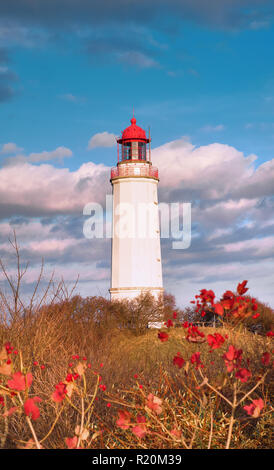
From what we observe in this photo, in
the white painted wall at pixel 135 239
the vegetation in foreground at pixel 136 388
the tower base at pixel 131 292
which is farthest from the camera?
the white painted wall at pixel 135 239

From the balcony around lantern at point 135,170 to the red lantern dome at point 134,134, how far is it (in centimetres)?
146

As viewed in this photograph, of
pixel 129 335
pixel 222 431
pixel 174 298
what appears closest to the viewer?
pixel 222 431

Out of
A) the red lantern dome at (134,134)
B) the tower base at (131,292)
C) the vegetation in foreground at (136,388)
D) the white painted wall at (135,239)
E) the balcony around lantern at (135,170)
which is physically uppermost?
the red lantern dome at (134,134)

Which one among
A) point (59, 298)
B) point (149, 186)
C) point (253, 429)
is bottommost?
point (253, 429)

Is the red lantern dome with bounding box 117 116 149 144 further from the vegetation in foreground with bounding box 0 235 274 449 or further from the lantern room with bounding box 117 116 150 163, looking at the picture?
the vegetation in foreground with bounding box 0 235 274 449

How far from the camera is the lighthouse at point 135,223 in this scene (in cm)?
2533

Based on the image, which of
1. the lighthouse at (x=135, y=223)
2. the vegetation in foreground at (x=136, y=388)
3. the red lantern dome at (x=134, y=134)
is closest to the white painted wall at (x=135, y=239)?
the lighthouse at (x=135, y=223)

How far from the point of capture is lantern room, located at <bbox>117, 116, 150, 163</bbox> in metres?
26.8

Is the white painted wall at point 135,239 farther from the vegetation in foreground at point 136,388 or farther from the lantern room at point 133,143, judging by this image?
the vegetation in foreground at point 136,388

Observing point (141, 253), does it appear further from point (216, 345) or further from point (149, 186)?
point (216, 345)
